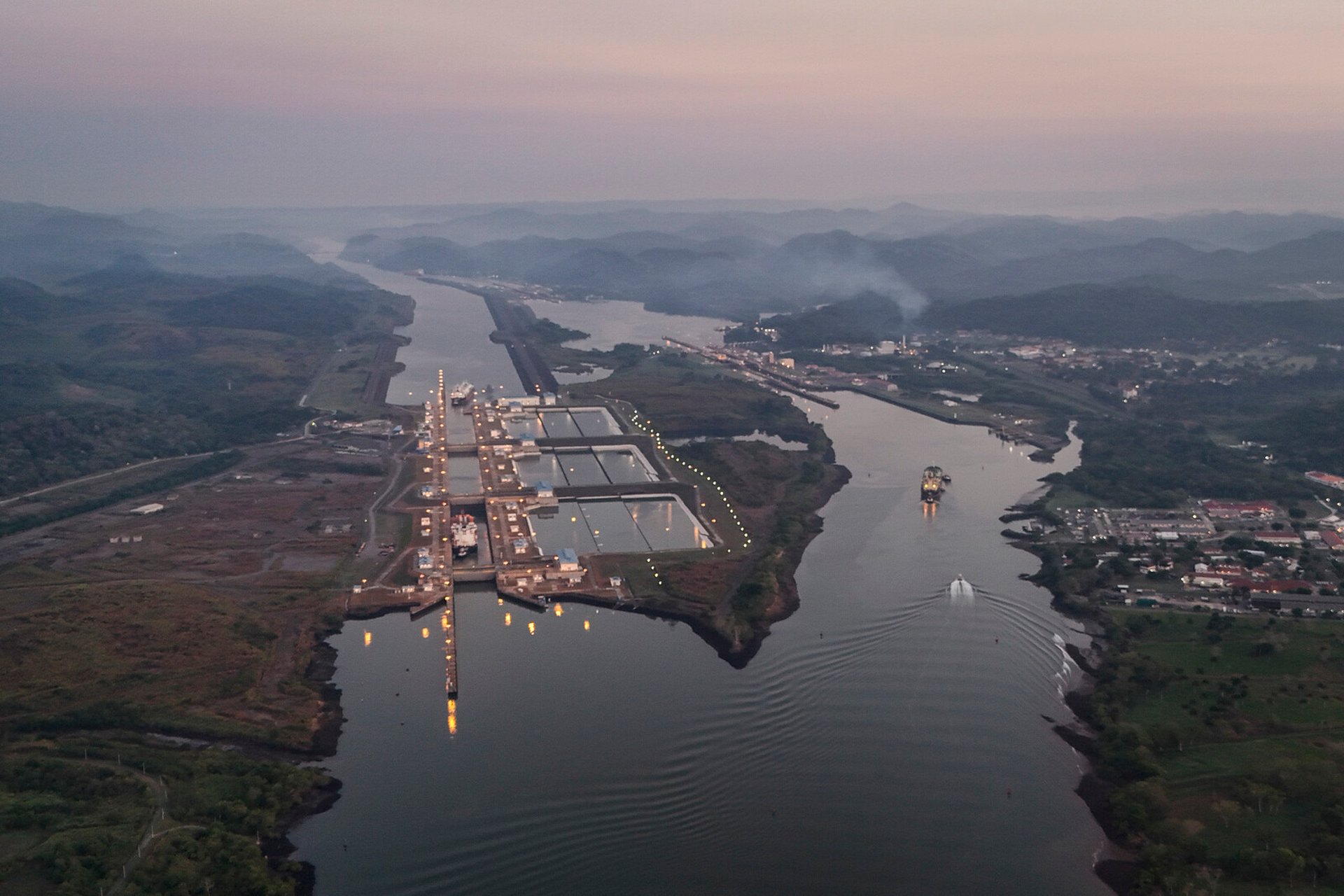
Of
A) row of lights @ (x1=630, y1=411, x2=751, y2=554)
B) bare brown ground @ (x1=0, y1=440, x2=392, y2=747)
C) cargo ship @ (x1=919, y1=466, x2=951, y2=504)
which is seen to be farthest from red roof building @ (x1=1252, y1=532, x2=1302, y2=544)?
bare brown ground @ (x1=0, y1=440, x2=392, y2=747)

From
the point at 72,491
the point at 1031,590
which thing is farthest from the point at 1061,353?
the point at 72,491

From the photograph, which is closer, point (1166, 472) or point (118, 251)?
point (1166, 472)

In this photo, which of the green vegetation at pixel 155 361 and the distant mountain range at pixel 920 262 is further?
the distant mountain range at pixel 920 262

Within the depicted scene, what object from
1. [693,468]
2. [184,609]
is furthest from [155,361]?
[184,609]

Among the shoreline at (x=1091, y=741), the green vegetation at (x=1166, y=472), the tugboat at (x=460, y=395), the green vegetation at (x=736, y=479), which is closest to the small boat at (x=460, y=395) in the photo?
the tugboat at (x=460, y=395)

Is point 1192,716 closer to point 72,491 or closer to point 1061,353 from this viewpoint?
point 72,491

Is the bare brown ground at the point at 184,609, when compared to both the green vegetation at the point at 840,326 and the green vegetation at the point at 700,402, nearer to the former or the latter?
the green vegetation at the point at 700,402

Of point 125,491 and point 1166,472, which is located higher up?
point 1166,472

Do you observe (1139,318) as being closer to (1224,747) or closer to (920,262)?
(920,262)
